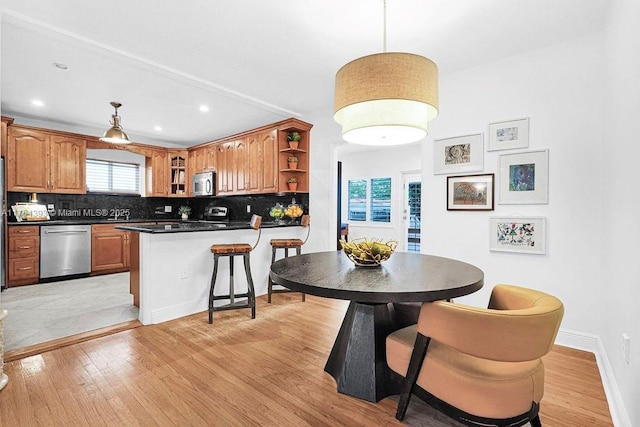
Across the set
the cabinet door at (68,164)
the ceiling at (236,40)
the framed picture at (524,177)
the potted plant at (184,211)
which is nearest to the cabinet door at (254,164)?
the ceiling at (236,40)

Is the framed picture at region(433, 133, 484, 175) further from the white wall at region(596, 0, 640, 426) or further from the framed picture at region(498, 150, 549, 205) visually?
the white wall at region(596, 0, 640, 426)

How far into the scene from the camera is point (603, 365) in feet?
7.26

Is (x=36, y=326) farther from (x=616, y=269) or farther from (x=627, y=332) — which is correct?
(x=616, y=269)

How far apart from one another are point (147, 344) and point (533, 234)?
11.3 feet

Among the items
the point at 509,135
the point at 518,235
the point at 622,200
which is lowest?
the point at 518,235

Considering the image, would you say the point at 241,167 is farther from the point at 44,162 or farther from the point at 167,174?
the point at 44,162

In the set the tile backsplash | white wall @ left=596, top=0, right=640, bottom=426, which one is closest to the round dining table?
white wall @ left=596, top=0, right=640, bottom=426

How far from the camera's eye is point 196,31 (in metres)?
2.54

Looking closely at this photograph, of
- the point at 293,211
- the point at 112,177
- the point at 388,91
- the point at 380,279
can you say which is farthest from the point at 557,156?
the point at 112,177

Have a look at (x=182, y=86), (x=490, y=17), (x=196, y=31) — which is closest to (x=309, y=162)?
(x=182, y=86)

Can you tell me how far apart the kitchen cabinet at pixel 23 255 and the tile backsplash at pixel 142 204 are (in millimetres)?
548

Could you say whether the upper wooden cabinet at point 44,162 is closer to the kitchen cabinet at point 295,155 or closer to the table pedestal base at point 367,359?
the kitchen cabinet at point 295,155

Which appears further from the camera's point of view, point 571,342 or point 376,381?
point 571,342

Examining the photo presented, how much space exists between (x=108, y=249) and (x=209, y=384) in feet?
14.1
